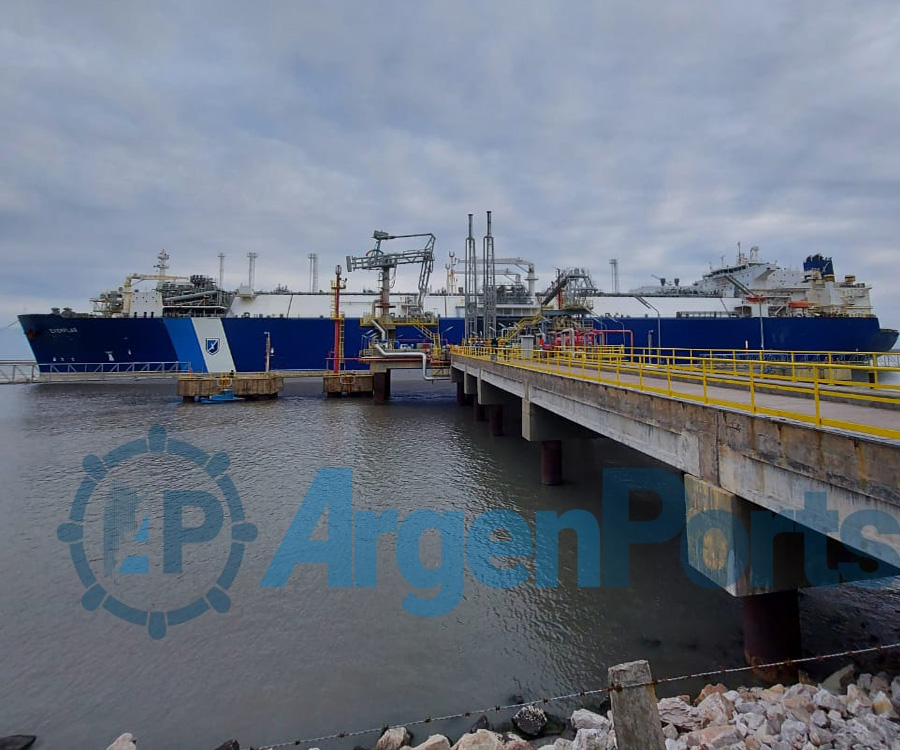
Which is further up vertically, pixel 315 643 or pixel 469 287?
pixel 469 287

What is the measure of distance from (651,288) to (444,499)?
76276 mm

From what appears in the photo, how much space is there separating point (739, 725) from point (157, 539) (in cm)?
1460

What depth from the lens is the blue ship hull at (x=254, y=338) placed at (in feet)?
207

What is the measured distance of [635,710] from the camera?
3.63 metres

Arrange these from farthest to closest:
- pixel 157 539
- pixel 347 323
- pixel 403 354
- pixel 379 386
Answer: pixel 347 323 → pixel 379 386 → pixel 403 354 → pixel 157 539

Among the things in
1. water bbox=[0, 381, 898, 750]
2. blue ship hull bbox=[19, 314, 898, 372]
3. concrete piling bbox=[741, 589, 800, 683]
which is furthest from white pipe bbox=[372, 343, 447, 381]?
concrete piling bbox=[741, 589, 800, 683]

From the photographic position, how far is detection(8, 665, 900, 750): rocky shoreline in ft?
18.1

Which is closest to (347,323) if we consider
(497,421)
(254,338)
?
(254,338)

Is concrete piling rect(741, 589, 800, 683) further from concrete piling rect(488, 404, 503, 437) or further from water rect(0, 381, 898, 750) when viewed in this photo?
concrete piling rect(488, 404, 503, 437)

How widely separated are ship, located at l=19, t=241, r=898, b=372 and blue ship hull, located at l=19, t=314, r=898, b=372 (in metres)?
0.14

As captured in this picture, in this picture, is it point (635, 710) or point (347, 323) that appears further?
point (347, 323)

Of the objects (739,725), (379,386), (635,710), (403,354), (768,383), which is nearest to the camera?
(635,710)

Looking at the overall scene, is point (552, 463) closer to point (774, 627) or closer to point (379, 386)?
point (774, 627)

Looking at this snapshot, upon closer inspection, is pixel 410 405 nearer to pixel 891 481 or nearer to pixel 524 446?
pixel 524 446
